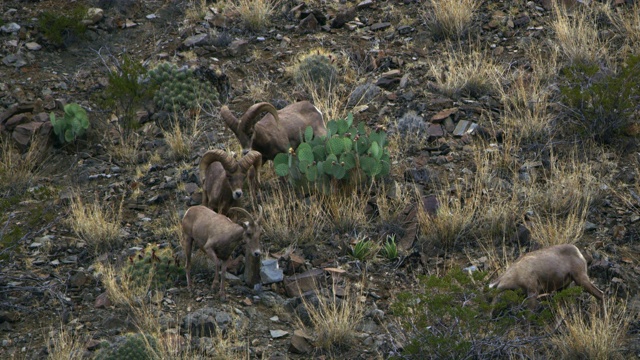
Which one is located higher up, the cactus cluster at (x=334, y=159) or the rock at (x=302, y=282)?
the cactus cluster at (x=334, y=159)

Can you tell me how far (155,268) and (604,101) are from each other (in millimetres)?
5383

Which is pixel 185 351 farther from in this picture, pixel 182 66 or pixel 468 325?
pixel 182 66

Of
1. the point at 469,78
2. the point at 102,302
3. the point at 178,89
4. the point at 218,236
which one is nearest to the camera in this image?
the point at 218,236

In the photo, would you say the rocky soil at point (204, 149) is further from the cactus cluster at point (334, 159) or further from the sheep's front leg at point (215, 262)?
the cactus cluster at point (334, 159)

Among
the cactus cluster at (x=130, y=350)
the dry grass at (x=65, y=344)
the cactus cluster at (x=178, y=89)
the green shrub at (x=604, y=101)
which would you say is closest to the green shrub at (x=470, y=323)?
the cactus cluster at (x=130, y=350)

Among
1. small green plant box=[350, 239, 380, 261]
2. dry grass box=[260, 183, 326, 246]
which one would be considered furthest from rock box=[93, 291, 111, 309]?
small green plant box=[350, 239, 380, 261]

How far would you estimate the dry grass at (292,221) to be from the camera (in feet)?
28.3

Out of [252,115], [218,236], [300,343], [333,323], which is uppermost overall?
[252,115]

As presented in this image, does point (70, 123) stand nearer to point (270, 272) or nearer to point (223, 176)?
point (223, 176)

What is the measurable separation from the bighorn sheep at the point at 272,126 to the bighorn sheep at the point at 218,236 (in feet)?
4.51

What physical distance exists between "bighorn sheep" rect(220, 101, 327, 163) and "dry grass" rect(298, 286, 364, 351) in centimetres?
225

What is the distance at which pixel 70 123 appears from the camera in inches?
434

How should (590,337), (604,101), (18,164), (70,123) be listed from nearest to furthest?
(590,337) → (604,101) → (18,164) → (70,123)

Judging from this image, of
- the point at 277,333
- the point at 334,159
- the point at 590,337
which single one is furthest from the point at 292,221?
the point at 590,337
